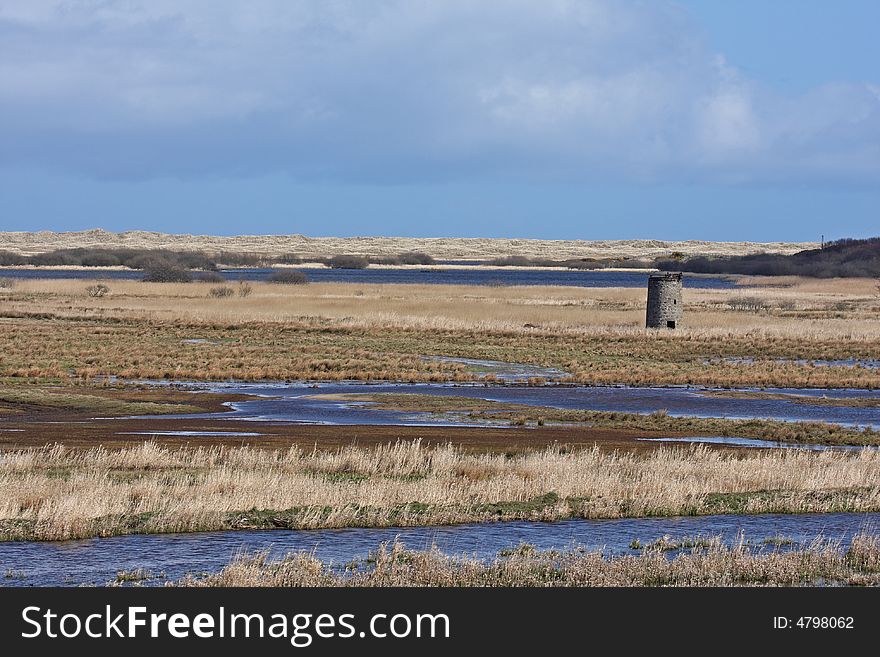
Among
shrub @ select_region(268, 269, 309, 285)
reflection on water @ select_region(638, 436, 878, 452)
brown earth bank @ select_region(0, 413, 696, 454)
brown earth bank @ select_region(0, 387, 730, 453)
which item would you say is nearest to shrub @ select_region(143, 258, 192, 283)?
shrub @ select_region(268, 269, 309, 285)

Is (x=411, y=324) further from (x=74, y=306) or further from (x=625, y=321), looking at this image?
(x=74, y=306)

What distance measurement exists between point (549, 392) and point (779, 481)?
2176 cm

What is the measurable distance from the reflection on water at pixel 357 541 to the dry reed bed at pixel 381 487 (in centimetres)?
41

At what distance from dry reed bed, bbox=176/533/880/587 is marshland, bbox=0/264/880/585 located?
0.20 ft

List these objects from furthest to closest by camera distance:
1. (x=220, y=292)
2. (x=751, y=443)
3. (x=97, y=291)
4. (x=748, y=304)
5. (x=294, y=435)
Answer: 1. (x=97, y=291)
2. (x=220, y=292)
3. (x=748, y=304)
4. (x=751, y=443)
5. (x=294, y=435)

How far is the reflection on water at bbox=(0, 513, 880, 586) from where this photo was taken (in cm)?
1623

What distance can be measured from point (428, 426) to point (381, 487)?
12317mm

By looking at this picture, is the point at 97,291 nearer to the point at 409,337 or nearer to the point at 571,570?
the point at 409,337

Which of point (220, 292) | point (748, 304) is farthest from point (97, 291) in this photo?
point (748, 304)

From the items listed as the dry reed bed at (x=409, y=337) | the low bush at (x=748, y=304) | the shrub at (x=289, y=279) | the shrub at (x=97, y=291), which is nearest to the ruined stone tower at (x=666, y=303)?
the dry reed bed at (x=409, y=337)

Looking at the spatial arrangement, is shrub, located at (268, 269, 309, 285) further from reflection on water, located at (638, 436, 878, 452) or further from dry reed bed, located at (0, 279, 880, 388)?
reflection on water, located at (638, 436, 878, 452)

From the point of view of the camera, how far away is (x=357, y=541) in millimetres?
18344

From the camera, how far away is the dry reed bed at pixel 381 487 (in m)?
19.1

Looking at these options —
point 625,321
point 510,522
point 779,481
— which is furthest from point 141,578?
point 625,321
